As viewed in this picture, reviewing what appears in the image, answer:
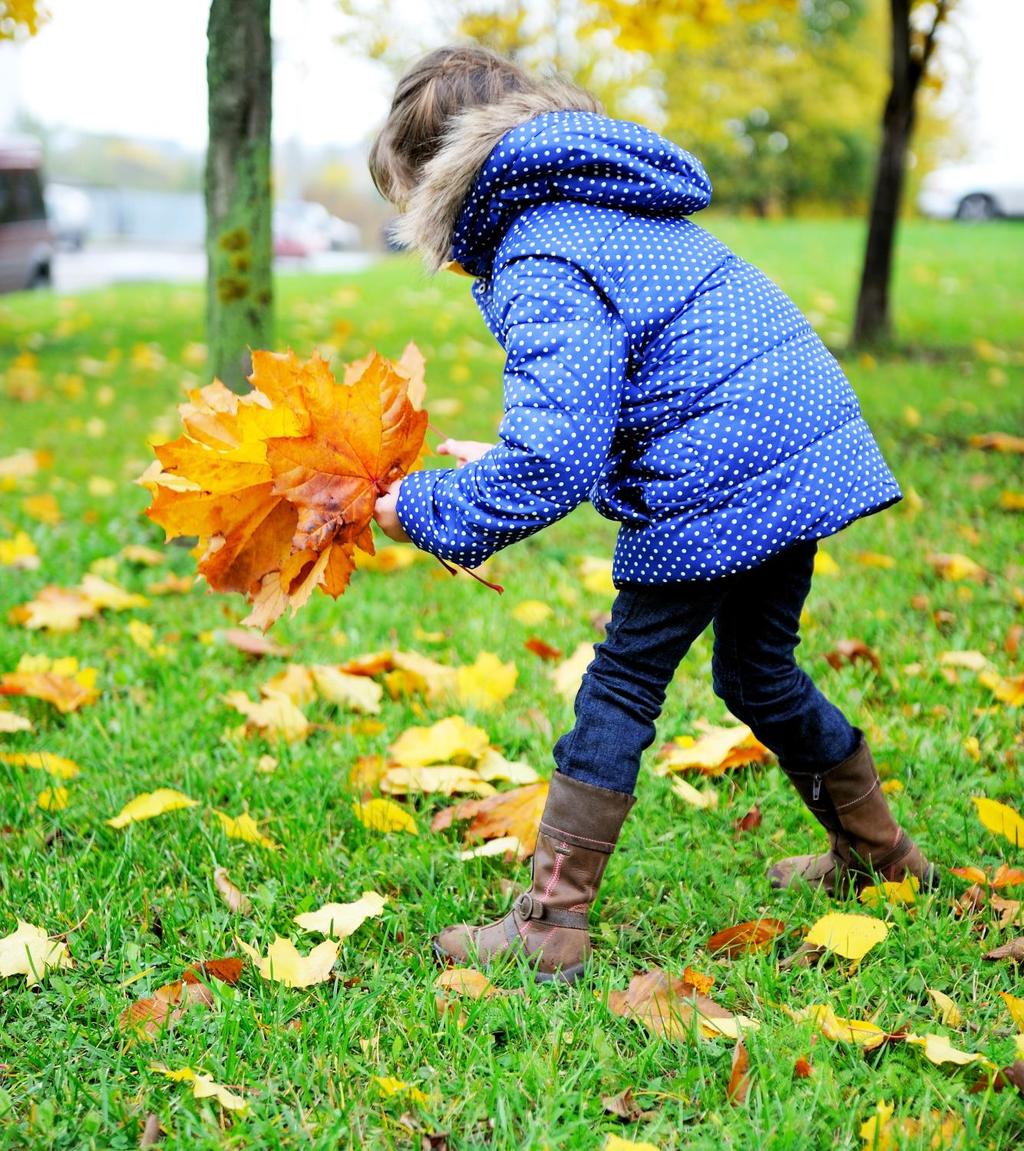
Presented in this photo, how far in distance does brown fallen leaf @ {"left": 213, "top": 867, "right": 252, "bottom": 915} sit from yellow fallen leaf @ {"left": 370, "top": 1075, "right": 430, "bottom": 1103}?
A: 52 centimetres

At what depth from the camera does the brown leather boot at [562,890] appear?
5.90 ft

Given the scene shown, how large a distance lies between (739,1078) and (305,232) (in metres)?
33.0

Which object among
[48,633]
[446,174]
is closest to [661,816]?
[446,174]

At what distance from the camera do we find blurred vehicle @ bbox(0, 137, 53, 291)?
1345 cm

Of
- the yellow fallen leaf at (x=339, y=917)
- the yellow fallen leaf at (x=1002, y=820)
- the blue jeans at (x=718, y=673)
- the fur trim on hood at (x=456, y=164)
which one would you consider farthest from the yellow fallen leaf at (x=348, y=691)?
the yellow fallen leaf at (x=1002, y=820)

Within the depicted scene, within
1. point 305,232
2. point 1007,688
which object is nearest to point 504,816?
point 1007,688

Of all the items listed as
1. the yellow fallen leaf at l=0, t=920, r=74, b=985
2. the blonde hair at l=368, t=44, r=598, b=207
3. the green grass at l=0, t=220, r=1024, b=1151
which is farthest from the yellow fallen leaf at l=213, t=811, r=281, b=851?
the blonde hair at l=368, t=44, r=598, b=207

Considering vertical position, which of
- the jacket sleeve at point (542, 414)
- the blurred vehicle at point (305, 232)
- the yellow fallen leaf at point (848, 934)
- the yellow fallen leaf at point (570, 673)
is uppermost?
the jacket sleeve at point (542, 414)

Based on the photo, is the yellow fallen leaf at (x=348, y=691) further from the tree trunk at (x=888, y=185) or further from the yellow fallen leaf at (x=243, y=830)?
the tree trunk at (x=888, y=185)

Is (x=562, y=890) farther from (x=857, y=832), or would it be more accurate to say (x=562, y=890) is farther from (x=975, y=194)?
(x=975, y=194)

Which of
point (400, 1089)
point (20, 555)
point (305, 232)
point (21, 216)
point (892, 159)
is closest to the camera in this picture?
point (400, 1089)

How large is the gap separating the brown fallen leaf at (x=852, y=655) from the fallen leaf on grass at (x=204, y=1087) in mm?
1809

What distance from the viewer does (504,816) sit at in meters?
2.20

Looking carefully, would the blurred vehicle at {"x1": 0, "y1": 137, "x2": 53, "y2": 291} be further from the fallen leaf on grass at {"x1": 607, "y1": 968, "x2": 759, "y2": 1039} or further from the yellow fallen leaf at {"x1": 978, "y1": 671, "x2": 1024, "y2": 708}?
the fallen leaf on grass at {"x1": 607, "y1": 968, "x2": 759, "y2": 1039}
